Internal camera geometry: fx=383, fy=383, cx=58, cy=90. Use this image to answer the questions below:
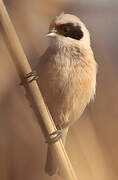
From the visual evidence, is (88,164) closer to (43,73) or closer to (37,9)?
(43,73)

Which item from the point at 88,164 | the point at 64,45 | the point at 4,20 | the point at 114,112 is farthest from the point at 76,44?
the point at 4,20

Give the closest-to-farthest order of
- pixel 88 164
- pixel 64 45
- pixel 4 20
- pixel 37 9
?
pixel 4 20
pixel 37 9
pixel 88 164
pixel 64 45

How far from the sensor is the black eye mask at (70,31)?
937mm

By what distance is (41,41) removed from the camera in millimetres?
876

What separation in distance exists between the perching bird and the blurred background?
0.02m

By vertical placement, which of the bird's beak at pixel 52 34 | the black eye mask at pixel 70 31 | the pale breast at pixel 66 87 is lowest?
the pale breast at pixel 66 87

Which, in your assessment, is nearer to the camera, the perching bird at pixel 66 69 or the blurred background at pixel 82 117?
the blurred background at pixel 82 117

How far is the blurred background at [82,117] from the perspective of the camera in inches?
29.2

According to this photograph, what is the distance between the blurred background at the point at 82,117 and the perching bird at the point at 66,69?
0.02 metres

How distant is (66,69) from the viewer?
95cm

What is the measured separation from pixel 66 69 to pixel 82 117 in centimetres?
14

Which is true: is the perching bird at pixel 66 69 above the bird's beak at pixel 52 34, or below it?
below

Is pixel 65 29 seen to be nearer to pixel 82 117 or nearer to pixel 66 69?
pixel 66 69

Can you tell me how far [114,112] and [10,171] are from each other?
1.07 feet
